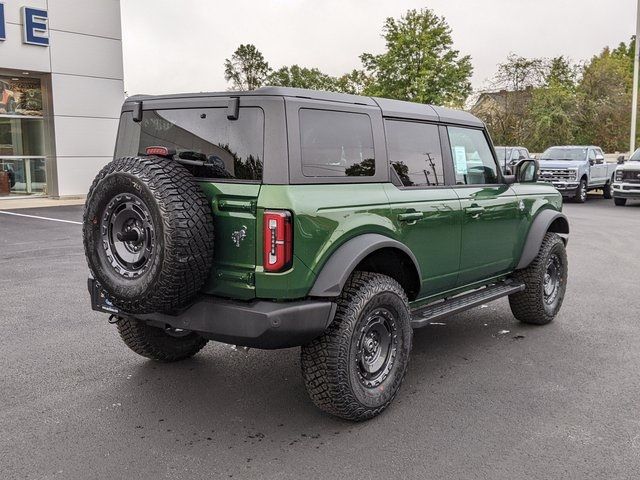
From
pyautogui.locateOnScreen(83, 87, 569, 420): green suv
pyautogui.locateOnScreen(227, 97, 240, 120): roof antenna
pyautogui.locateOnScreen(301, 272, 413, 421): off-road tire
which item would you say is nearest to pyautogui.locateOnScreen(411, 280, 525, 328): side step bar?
pyautogui.locateOnScreen(83, 87, 569, 420): green suv

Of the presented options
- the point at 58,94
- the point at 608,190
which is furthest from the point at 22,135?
the point at 608,190

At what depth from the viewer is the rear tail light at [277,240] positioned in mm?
3438

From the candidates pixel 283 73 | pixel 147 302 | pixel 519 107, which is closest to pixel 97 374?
pixel 147 302

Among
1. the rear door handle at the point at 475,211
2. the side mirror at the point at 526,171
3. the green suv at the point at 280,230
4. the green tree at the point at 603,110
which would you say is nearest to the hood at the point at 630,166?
the side mirror at the point at 526,171

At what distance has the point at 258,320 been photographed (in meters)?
3.42

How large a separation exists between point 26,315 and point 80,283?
1493mm

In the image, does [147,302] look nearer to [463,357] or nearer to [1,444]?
[1,444]

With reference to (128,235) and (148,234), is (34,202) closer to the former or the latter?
(128,235)

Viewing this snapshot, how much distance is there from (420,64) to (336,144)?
3992 centimetres

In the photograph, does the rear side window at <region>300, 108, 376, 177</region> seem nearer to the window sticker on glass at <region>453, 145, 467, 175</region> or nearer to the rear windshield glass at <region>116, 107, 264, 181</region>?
the rear windshield glass at <region>116, 107, 264, 181</region>

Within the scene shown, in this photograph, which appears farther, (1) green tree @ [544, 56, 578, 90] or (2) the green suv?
(1) green tree @ [544, 56, 578, 90]

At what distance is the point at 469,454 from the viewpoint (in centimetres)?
343

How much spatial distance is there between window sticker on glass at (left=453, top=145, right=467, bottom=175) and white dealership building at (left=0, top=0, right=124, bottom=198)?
672 inches

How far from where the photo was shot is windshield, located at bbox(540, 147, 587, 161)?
21.3 m
